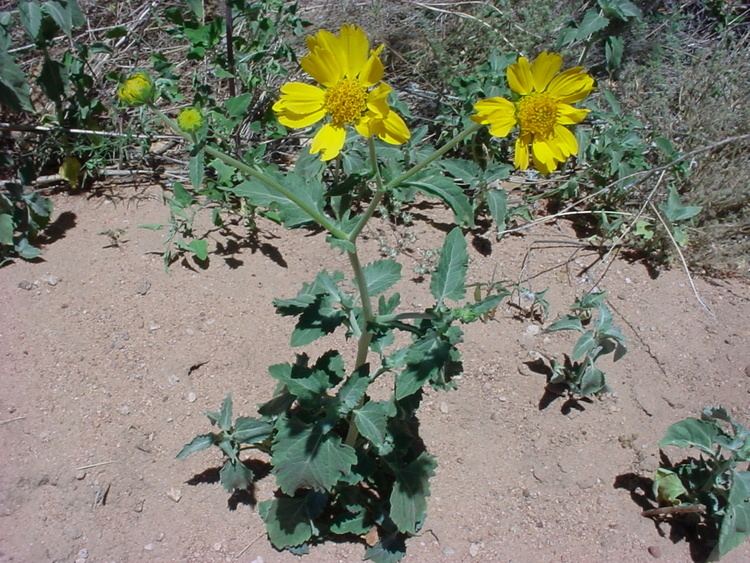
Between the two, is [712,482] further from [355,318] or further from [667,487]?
[355,318]

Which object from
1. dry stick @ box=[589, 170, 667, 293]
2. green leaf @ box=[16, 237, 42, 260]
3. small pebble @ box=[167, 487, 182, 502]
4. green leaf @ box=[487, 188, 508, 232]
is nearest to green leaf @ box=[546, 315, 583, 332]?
dry stick @ box=[589, 170, 667, 293]

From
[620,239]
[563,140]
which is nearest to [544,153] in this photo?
[563,140]

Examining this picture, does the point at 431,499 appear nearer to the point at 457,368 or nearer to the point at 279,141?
the point at 457,368

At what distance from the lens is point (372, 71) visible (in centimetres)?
149

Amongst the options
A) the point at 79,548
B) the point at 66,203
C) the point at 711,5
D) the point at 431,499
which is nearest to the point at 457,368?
the point at 431,499

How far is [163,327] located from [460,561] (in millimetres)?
1295

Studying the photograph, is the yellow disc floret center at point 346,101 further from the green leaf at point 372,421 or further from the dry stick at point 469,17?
the dry stick at point 469,17

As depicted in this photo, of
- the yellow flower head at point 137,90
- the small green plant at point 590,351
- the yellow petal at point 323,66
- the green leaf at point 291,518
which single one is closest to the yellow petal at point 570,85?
the yellow petal at point 323,66

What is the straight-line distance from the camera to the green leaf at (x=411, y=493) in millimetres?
1928

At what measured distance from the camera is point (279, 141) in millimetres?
3270

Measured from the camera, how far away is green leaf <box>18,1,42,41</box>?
2.53 m

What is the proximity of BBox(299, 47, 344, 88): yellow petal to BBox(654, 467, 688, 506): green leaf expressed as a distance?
1.57m

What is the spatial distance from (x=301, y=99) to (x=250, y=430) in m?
0.99

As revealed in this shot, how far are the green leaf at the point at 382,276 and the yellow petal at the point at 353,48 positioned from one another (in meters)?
0.53
